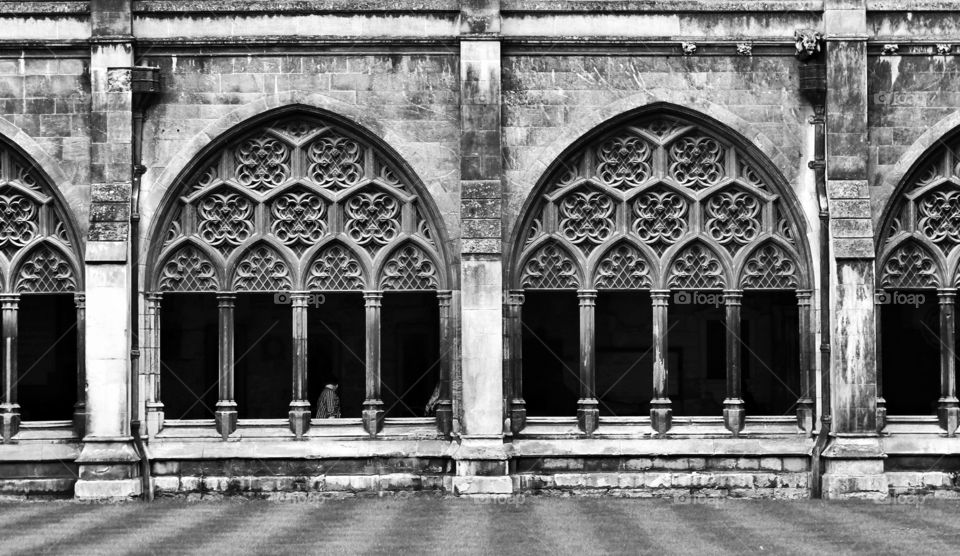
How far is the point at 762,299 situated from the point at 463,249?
1366cm

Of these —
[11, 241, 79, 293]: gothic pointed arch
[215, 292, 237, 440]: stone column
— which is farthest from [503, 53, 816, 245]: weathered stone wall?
[11, 241, 79, 293]: gothic pointed arch

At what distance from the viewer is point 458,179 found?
23062 mm

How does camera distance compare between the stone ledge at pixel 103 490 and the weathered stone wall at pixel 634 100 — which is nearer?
the stone ledge at pixel 103 490

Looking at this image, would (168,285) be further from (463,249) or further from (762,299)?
(762,299)

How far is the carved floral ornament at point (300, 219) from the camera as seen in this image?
2342 centimetres

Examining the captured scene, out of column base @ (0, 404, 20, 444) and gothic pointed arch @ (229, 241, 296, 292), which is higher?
gothic pointed arch @ (229, 241, 296, 292)

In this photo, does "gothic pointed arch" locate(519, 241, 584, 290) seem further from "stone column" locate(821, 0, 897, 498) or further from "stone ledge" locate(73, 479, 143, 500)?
"stone ledge" locate(73, 479, 143, 500)

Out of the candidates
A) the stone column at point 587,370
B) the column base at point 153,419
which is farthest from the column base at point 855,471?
the column base at point 153,419

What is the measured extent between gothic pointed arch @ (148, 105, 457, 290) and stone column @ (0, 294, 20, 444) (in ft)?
8.56

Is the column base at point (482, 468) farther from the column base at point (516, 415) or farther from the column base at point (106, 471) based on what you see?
the column base at point (106, 471)

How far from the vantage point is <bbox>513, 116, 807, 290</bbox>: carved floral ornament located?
77.2 ft

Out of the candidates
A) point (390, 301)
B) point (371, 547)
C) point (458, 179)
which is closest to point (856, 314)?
point (458, 179)

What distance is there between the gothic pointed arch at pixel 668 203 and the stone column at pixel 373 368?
227cm

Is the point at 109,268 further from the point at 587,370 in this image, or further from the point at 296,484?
the point at 587,370
